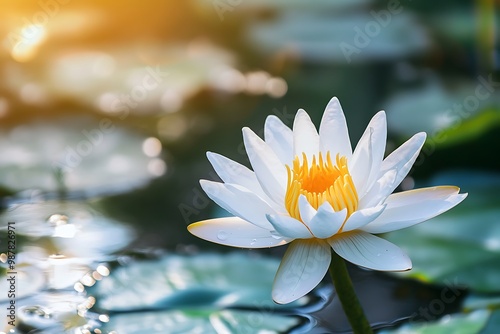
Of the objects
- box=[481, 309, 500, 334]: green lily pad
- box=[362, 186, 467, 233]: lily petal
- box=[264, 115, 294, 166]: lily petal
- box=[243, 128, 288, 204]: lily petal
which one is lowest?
box=[481, 309, 500, 334]: green lily pad

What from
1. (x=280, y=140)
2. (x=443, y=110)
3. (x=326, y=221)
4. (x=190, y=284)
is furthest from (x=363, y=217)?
(x=443, y=110)

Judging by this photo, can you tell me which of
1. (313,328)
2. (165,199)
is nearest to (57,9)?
(165,199)

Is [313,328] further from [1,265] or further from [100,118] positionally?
[100,118]

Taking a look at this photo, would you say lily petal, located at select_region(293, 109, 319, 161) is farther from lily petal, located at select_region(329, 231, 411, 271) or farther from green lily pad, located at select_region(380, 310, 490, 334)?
green lily pad, located at select_region(380, 310, 490, 334)

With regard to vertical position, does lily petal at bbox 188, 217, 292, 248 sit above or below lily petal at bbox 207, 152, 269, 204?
below

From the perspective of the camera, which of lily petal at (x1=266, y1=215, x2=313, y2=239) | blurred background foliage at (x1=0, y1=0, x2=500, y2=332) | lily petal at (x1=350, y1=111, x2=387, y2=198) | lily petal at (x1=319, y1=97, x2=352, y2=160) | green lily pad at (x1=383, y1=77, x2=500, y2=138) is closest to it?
lily petal at (x1=266, y1=215, x2=313, y2=239)

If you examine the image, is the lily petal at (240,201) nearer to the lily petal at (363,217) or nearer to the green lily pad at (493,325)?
the lily petal at (363,217)

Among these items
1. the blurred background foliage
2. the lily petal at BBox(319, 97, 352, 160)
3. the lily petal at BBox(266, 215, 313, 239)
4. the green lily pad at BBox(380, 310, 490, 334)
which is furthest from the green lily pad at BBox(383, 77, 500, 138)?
the lily petal at BBox(266, 215, 313, 239)
